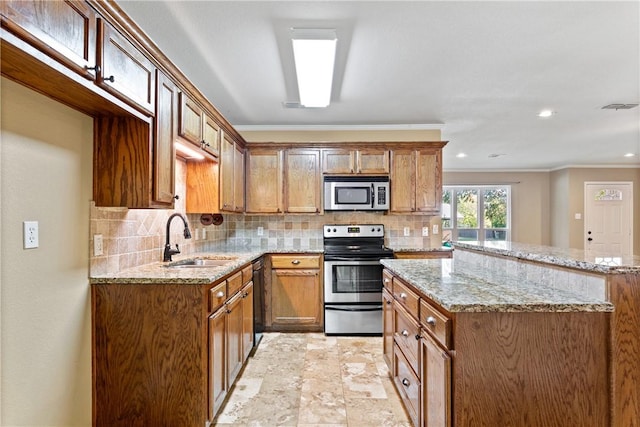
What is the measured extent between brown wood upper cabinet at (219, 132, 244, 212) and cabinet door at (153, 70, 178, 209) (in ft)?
3.50

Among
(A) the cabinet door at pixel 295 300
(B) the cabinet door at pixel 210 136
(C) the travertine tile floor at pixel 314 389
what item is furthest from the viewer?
(A) the cabinet door at pixel 295 300

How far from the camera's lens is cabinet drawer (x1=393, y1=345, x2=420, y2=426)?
6.02ft

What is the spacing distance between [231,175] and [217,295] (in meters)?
1.77

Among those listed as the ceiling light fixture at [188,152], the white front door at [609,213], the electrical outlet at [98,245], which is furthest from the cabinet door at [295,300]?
the white front door at [609,213]

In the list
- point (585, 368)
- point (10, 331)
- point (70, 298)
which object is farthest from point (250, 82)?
point (585, 368)

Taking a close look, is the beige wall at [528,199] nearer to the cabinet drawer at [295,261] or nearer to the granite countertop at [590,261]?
the cabinet drawer at [295,261]

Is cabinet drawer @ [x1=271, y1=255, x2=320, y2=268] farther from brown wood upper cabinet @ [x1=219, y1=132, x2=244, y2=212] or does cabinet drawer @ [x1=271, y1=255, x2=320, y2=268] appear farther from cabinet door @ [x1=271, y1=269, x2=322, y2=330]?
brown wood upper cabinet @ [x1=219, y1=132, x2=244, y2=212]

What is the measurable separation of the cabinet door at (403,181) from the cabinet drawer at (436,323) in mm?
2540

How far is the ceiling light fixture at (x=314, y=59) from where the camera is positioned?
218cm

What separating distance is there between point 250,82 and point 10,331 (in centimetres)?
241

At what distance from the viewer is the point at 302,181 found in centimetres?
418

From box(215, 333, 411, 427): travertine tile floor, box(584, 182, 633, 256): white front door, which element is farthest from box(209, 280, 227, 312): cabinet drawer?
box(584, 182, 633, 256): white front door

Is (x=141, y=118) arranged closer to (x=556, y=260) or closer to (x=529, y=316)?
(x=529, y=316)

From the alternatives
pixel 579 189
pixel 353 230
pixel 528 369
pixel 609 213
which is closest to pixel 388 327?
pixel 528 369
